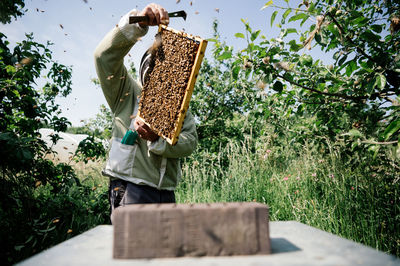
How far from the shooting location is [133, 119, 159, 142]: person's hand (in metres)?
1.86

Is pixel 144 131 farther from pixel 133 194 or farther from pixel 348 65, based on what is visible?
pixel 348 65

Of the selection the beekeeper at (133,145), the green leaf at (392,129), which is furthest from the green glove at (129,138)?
the green leaf at (392,129)

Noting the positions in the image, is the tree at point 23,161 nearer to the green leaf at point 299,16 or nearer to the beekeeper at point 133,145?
the beekeeper at point 133,145

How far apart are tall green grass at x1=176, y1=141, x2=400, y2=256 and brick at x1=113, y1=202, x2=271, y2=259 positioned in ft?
7.89

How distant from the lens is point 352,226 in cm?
296

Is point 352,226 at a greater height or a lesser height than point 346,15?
lesser

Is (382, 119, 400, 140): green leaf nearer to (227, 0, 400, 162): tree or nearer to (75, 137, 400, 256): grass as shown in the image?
(227, 0, 400, 162): tree

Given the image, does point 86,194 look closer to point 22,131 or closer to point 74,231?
point 74,231

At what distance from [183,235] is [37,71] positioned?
3.20m

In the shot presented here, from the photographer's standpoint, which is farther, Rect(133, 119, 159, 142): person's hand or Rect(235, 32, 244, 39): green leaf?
Rect(235, 32, 244, 39): green leaf

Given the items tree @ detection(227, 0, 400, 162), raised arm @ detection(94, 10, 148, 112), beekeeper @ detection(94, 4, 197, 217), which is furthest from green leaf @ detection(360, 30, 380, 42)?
raised arm @ detection(94, 10, 148, 112)

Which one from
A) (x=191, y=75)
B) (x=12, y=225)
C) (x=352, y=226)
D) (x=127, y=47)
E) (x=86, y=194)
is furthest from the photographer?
(x=86, y=194)

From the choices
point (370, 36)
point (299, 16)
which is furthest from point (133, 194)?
point (370, 36)

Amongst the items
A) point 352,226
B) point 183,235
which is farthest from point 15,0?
point 352,226
